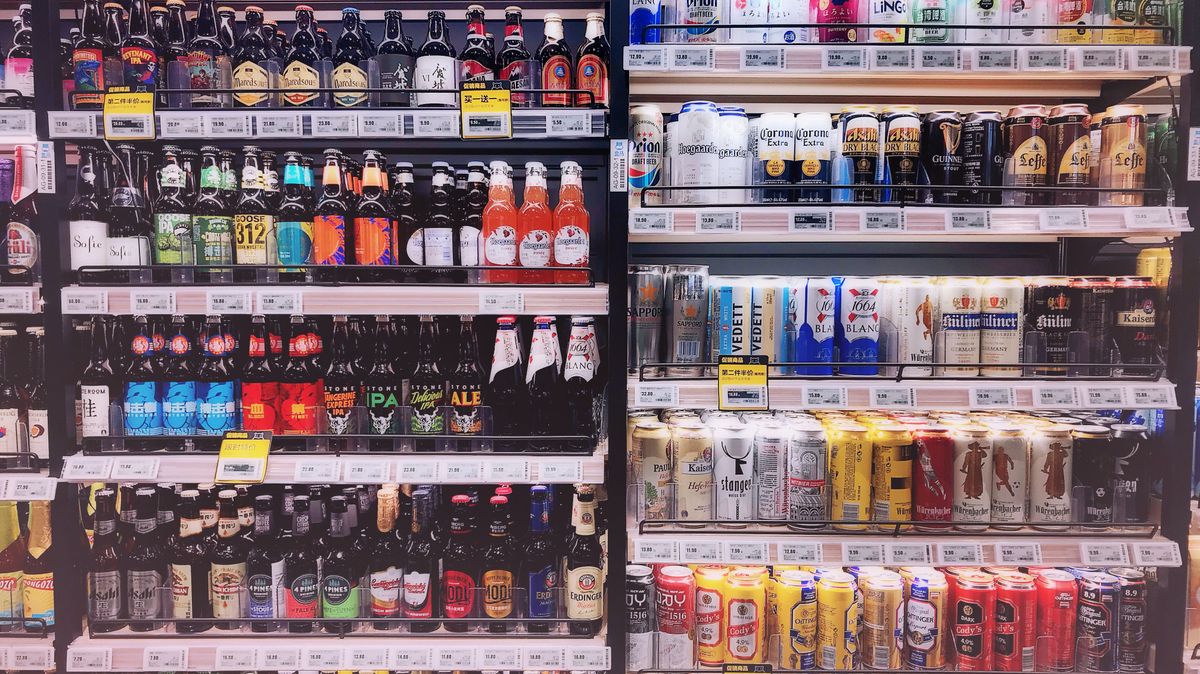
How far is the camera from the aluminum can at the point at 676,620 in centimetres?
192

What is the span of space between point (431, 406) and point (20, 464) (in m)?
1.32

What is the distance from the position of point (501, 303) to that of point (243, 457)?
90 centimetres

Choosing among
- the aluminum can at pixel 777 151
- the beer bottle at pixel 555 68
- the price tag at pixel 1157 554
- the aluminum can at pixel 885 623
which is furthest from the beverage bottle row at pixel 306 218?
the price tag at pixel 1157 554

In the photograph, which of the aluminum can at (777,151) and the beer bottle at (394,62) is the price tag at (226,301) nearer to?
the beer bottle at (394,62)

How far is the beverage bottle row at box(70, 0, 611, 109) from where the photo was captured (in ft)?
6.54

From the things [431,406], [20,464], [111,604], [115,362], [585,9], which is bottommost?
[111,604]

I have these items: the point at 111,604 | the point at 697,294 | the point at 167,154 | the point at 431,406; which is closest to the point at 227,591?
the point at 111,604

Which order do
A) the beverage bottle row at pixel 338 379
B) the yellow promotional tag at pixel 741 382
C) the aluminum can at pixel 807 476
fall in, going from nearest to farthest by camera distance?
the yellow promotional tag at pixel 741 382, the aluminum can at pixel 807 476, the beverage bottle row at pixel 338 379

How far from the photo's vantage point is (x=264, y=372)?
2.15 meters

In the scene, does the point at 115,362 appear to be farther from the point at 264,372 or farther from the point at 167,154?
the point at 167,154

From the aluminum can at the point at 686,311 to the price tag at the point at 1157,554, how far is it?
1.38 meters

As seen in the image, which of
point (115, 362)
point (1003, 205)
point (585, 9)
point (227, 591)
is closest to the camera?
point (1003, 205)

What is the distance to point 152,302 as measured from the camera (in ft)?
6.21

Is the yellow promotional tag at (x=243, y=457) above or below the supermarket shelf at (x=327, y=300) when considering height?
below
